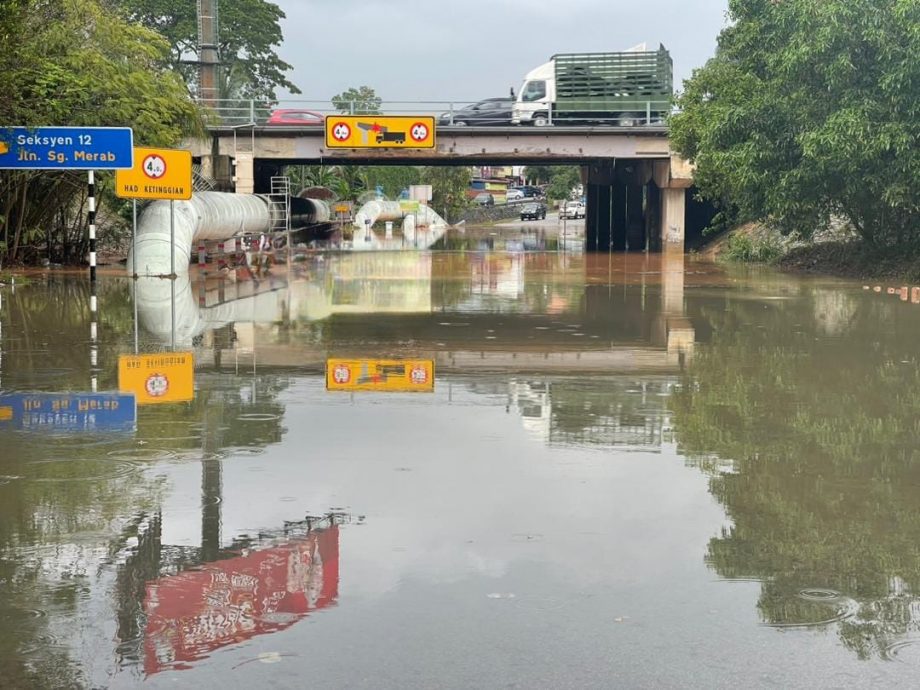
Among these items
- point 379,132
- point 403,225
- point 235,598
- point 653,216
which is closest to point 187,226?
point 379,132

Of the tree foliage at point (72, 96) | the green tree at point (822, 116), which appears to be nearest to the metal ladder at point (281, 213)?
the tree foliage at point (72, 96)

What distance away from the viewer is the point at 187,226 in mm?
30922

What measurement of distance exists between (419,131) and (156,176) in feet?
59.8

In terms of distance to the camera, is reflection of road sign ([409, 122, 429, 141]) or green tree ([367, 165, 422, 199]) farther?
green tree ([367, 165, 422, 199])

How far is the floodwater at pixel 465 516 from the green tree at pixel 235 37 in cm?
5946

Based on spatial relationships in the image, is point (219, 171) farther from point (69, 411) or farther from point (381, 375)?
point (69, 411)

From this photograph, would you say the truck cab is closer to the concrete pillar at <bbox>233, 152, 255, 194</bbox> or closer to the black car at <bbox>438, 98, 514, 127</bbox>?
the black car at <bbox>438, 98, 514, 127</bbox>

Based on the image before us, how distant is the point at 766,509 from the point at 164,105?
26962 mm

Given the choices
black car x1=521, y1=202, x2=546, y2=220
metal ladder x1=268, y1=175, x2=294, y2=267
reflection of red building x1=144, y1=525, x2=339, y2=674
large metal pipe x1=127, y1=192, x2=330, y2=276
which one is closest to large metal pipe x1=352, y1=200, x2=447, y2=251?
metal ladder x1=268, y1=175, x2=294, y2=267

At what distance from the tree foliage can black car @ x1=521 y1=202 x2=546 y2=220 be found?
68.7m

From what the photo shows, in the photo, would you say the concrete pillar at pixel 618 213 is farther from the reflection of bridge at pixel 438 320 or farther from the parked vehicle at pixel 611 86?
the reflection of bridge at pixel 438 320

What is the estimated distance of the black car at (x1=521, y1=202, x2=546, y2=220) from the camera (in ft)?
339

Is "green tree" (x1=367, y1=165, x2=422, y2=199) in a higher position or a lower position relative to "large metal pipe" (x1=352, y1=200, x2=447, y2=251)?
higher

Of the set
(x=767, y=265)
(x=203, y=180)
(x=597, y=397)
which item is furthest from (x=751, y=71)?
(x=597, y=397)
